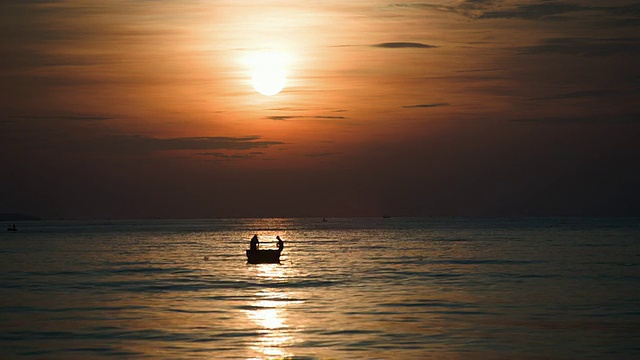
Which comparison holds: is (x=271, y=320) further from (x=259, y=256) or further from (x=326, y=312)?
(x=259, y=256)

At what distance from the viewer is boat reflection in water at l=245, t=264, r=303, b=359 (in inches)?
1321

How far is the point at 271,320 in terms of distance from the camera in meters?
42.4

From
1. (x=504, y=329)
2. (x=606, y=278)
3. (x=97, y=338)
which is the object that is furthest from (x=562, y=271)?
(x=97, y=338)

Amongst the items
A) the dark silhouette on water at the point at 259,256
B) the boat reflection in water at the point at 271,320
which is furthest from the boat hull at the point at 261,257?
the boat reflection in water at the point at 271,320

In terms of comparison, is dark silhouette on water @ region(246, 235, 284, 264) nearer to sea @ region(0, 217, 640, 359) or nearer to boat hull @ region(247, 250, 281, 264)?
boat hull @ region(247, 250, 281, 264)

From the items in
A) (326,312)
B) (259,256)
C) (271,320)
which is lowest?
(271,320)

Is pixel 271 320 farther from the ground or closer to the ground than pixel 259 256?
closer to the ground

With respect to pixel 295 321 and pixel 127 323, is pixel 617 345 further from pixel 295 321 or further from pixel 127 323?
pixel 127 323

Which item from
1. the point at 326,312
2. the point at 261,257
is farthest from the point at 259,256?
the point at 326,312

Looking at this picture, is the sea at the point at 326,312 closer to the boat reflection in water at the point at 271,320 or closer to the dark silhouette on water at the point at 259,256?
the boat reflection in water at the point at 271,320

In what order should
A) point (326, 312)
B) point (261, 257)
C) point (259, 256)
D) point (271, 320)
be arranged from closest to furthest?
point (271, 320) → point (326, 312) → point (259, 256) → point (261, 257)

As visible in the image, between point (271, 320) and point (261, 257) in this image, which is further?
point (261, 257)

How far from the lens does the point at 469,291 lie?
187ft

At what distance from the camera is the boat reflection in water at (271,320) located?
33.5 metres
